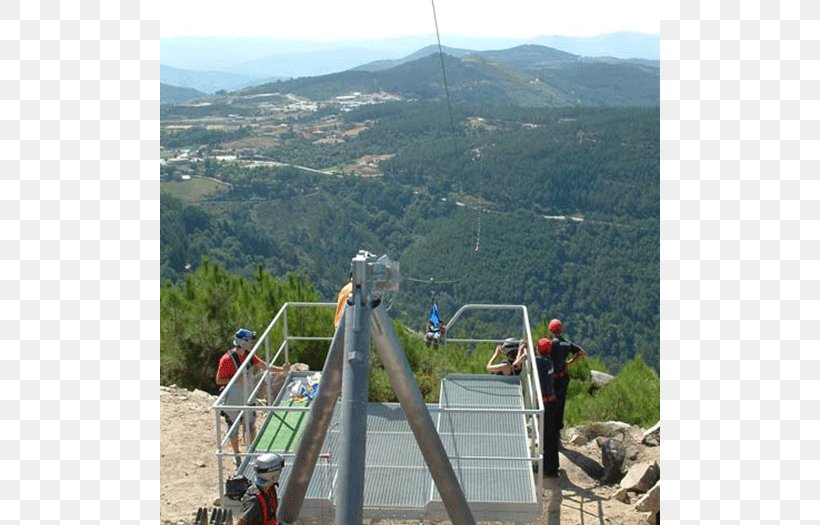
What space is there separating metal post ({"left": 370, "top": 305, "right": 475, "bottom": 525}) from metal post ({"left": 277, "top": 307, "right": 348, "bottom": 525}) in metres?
0.25

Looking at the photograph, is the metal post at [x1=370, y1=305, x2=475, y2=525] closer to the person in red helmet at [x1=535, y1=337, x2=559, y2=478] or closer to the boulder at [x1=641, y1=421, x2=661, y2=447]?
the person in red helmet at [x1=535, y1=337, x2=559, y2=478]

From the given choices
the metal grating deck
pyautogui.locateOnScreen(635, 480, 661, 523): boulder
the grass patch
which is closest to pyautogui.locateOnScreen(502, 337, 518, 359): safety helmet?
the metal grating deck

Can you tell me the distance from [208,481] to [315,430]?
4.12 m

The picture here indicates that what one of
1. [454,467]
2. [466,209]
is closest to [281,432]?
[454,467]

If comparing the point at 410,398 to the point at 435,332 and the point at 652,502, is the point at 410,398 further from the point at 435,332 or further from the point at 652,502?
the point at 435,332

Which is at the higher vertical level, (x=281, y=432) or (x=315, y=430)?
(x=315, y=430)

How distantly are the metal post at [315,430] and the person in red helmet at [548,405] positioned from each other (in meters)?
3.13

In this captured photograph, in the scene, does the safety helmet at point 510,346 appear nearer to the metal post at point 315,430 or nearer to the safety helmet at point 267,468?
the metal post at point 315,430

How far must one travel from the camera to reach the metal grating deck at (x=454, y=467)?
7473 mm

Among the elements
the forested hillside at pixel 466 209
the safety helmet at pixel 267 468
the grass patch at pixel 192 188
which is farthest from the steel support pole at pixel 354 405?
the grass patch at pixel 192 188

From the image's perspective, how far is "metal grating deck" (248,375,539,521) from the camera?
7473mm

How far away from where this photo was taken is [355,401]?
564cm

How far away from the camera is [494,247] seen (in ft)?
205

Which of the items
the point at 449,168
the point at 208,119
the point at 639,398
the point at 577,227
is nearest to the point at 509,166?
the point at 449,168
